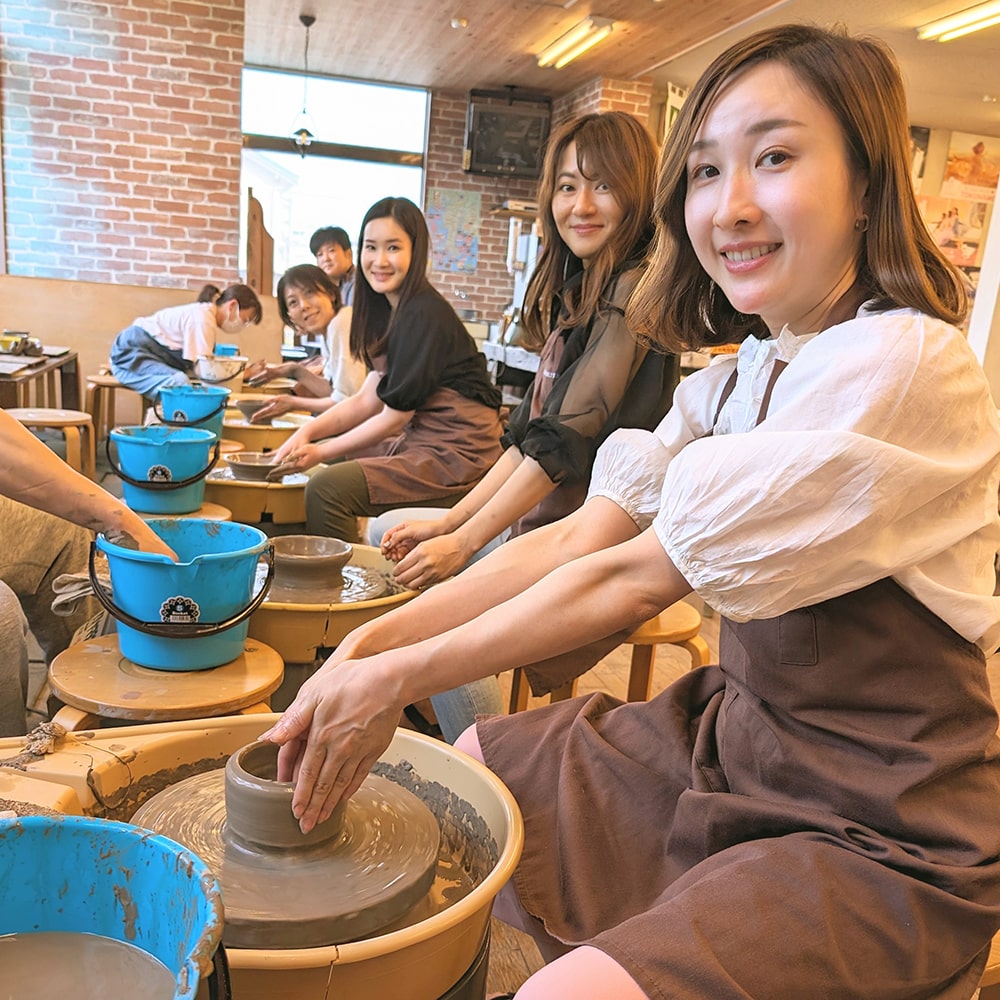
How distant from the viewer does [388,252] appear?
133 inches

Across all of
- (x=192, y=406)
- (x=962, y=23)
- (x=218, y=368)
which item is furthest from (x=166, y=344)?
(x=962, y=23)

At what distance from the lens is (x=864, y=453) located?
918mm

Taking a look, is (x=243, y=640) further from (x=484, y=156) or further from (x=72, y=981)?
(x=484, y=156)

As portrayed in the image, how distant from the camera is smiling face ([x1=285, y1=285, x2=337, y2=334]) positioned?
5.17 metres

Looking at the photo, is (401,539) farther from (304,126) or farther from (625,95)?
(304,126)

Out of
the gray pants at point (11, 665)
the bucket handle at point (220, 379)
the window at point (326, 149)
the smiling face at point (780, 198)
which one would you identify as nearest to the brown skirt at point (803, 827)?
the smiling face at point (780, 198)

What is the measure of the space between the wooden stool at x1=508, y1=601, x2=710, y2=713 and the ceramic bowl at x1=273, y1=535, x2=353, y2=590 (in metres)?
0.48

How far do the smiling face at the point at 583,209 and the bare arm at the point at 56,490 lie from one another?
4.17 feet

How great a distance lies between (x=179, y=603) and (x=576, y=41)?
713 cm

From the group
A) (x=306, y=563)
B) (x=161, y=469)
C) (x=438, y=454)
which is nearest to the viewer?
(x=306, y=563)

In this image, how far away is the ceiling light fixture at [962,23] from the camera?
568 centimetres

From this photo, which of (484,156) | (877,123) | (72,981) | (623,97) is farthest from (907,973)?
(484,156)

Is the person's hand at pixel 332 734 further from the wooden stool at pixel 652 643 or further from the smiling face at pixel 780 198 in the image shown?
the wooden stool at pixel 652 643

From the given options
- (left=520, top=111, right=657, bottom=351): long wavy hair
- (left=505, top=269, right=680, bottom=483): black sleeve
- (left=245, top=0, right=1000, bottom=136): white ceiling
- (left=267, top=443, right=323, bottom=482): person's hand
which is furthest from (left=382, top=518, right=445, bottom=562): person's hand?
(left=245, top=0, right=1000, bottom=136): white ceiling
